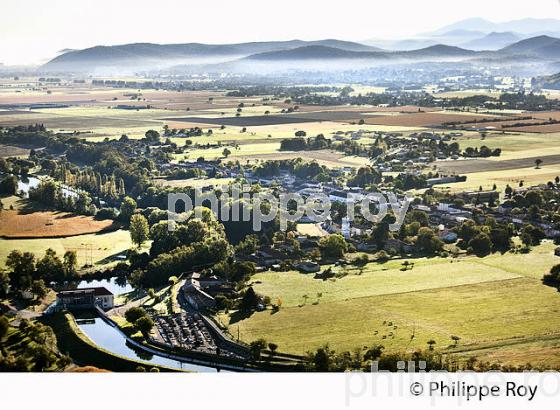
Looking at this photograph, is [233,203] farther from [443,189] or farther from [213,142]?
[213,142]

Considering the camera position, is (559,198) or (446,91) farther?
(446,91)

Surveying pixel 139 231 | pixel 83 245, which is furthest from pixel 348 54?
pixel 83 245

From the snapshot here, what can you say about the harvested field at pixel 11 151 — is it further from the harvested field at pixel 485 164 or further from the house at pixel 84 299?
the harvested field at pixel 485 164

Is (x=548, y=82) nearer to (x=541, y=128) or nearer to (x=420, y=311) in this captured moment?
(x=541, y=128)

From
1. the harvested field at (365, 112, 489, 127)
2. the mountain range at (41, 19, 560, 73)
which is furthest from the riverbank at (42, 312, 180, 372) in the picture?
the harvested field at (365, 112, 489, 127)

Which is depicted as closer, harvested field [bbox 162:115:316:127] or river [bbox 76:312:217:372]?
river [bbox 76:312:217:372]

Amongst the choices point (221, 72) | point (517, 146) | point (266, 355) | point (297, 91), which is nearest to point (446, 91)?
point (297, 91)

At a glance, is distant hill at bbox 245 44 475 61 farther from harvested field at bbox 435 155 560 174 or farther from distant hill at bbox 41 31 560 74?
harvested field at bbox 435 155 560 174
